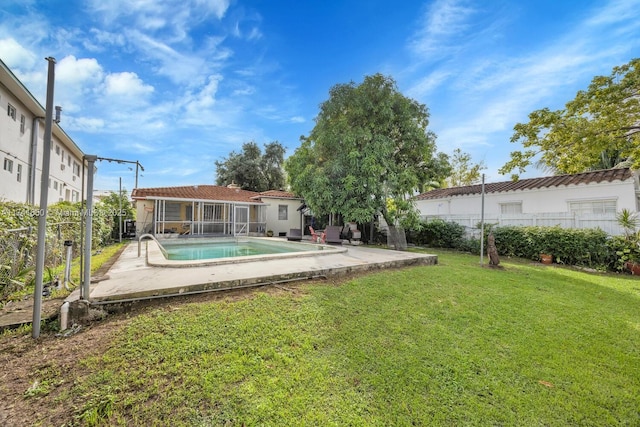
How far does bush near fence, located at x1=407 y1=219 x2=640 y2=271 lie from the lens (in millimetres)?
8742

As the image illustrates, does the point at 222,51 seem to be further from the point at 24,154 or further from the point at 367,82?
the point at 24,154

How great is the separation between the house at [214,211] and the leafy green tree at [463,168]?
19152mm

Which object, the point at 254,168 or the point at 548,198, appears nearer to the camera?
the point at 548,198

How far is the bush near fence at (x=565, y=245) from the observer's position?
8.74 meters

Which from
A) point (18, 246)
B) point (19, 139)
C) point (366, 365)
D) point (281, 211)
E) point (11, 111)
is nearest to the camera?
point (366, 365)

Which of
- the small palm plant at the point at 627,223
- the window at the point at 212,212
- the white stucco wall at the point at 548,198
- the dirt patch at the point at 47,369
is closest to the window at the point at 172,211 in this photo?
the window at the point at 212,212

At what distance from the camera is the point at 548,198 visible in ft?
44.4

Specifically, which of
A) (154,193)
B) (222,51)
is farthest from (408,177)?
(154,193)

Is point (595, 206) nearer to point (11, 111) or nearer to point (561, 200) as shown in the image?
point (561, 200)

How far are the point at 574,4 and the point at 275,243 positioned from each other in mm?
14876

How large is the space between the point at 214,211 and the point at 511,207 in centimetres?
1973

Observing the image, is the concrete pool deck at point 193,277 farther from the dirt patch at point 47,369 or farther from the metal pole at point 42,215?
the metal pole at point 42,215

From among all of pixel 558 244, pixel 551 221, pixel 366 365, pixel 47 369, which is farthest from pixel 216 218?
pixel 551 221

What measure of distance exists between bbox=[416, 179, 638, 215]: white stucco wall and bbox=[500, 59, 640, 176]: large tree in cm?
122
